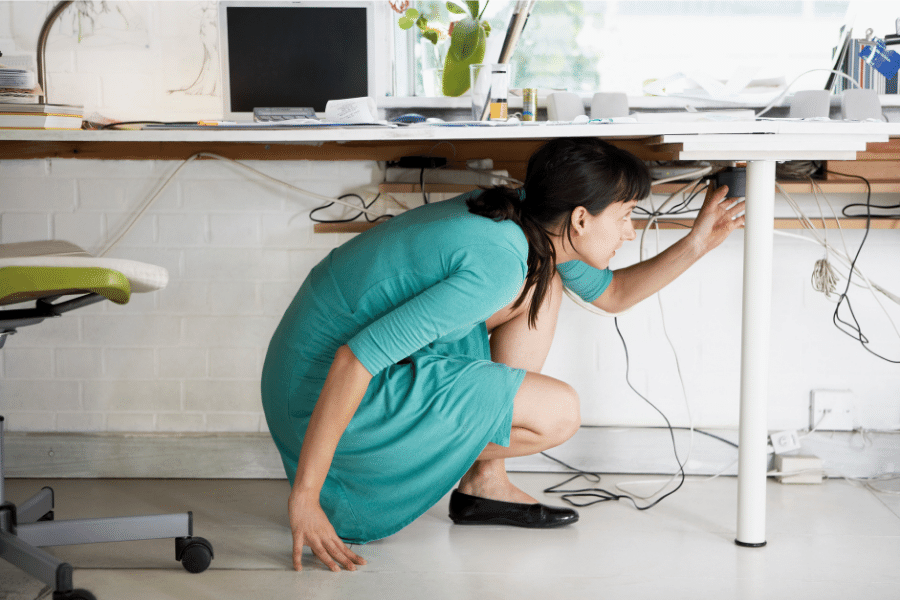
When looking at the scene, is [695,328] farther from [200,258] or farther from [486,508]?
[200,258]

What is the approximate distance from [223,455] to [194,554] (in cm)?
62

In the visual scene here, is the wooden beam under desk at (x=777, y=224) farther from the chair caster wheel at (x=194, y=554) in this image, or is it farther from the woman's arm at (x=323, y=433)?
the chair caster wheel at (x=194, y=554)

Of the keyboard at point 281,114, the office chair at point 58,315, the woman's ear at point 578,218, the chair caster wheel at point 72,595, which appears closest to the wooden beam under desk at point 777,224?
the keyboard at point 281,114

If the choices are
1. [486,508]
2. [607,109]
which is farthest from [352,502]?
[607,109]

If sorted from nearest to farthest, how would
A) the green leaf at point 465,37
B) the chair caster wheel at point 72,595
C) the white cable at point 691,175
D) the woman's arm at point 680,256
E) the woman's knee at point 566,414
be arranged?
the chair caster wheel at point 72,595 < the woman's knee at point 566,414 < the woman's arm at point 680,256 < the white cable at point 691,175 < the green leaf at point 465,37

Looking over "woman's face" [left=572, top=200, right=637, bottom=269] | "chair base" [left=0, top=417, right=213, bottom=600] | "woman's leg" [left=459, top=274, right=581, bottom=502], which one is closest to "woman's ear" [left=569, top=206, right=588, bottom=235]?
"woman's face" [left=572, top=200, right=637, bottom=269]

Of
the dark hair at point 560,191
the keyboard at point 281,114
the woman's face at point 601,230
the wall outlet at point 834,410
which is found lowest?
the wall outlet at point 834,410

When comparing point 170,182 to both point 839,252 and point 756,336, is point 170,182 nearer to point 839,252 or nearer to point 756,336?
point 756,336

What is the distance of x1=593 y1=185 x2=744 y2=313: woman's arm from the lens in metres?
1.59

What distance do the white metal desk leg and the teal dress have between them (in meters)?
0.43

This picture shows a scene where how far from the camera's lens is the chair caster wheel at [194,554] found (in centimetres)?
138

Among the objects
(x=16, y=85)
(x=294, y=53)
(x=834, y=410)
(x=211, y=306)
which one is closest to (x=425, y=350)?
(x=211, y=306)

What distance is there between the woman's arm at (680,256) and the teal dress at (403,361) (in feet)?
1.29

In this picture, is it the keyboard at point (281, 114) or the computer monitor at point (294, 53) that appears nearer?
the keyboard at point (281, 114)
